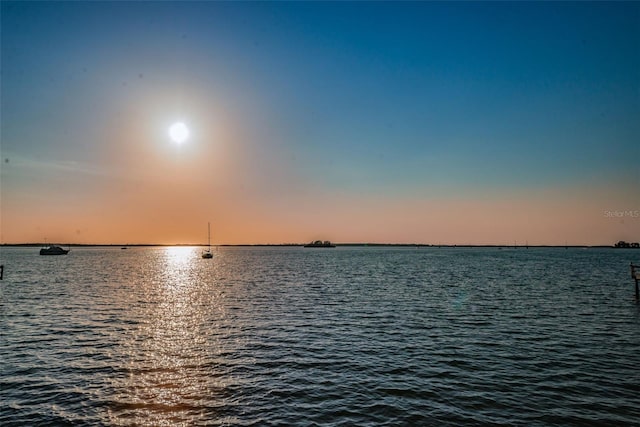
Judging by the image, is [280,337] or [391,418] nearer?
[391,418]

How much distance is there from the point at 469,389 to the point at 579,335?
15.7 meters

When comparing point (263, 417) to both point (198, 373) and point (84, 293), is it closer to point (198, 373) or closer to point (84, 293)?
point (198, 373)

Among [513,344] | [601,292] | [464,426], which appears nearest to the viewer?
[464,426]

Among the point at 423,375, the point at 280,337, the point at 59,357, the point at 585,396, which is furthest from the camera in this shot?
the point at 280,337

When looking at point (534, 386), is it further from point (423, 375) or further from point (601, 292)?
point (601, 292)

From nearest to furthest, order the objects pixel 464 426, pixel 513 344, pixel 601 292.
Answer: pixel 464 426 < pixel 513 344 < pixel 601 292

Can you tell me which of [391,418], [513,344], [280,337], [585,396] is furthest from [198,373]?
[513,344]

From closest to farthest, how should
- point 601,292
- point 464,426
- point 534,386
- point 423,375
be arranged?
point 464,426 < point 534,386 < point 423,375 < point 601,292

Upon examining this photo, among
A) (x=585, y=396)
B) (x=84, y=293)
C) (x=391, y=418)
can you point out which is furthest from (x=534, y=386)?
(x=84, y=293)

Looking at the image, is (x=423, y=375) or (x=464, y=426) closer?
(x=464, y=426)

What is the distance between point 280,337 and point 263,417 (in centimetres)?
1251

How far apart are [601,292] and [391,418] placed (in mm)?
50721

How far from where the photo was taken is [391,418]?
47.4 ft

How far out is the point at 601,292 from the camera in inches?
2030
